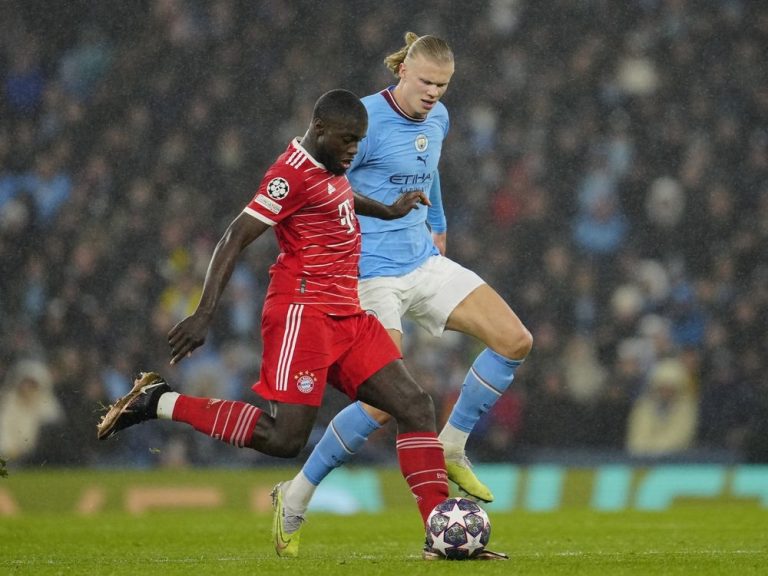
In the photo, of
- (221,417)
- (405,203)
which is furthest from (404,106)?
(221,417)

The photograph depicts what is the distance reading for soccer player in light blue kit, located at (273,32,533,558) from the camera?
6305 millimetres

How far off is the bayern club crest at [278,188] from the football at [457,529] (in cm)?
137

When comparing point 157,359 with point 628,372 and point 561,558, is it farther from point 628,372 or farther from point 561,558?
point 561,558

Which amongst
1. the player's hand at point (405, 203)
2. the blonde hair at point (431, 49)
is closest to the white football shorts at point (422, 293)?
the player's hand at point (405, 203)

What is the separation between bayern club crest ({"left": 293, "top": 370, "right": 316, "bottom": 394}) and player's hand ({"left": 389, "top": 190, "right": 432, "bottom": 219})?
0.94 m

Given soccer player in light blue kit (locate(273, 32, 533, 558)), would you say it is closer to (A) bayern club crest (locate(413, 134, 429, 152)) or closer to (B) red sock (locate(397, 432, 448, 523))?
(A) bayern club crest (locate(413, 134, 429, 152))

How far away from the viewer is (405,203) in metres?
A: 6.07

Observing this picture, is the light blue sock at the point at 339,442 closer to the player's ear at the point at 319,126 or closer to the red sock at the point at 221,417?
the red sock at the point at 221,417

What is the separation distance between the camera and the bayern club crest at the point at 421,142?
256 inches

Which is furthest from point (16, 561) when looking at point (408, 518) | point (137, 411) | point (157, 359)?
point (157, 359)

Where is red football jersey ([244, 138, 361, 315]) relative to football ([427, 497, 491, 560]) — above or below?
above

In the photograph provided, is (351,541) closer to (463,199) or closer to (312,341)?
(312,341)

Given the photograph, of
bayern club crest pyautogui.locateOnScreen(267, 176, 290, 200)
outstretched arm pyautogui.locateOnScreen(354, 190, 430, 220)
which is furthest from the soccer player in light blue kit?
bayern club crest pyautogui.locateOnScreen(267, 176, 290, 200)

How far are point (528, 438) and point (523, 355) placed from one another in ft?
15.5
